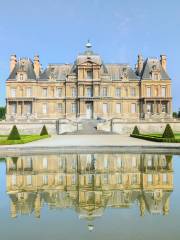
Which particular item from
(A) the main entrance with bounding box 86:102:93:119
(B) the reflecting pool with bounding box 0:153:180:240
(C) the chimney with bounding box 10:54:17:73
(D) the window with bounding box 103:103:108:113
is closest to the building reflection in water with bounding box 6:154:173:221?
(B) the reflecting pool with bounding box 0:153:180:240

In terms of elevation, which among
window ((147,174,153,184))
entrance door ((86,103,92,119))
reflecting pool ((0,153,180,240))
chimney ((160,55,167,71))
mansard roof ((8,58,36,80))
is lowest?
reflecting pool ((0,153,180,240))

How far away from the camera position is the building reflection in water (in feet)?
22.4

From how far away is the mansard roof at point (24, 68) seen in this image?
157ft

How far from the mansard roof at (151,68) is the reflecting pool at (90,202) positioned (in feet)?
124

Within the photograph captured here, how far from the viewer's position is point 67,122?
132ft

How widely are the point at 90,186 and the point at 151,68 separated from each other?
42.2 meters

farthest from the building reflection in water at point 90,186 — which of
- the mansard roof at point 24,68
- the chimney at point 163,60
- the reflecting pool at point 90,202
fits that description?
the chimney at point 163,60

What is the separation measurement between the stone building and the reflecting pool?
35.8 meters

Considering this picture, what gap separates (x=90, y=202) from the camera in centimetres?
707

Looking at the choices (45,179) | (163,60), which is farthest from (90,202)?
(163,60)

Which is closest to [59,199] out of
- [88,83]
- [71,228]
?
[71,228]

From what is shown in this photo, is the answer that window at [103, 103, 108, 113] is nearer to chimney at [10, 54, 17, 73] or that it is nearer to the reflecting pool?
chimney at [10, 54, 17, 73]

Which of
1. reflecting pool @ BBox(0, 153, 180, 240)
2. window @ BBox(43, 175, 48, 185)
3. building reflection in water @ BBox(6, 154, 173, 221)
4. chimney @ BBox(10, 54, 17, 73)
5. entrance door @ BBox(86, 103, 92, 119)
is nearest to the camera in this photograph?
reflecting pool @ BBox(0, 153, 180, 240)

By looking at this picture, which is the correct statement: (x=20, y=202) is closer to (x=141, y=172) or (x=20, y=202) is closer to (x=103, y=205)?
(x=103, y=205)
